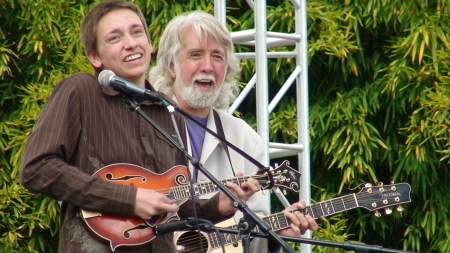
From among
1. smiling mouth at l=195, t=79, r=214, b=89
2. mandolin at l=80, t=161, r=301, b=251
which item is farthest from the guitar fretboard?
smiling mouth at l=195, t=79, r=214, b=89

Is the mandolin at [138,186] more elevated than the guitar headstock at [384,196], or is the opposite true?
the mandolin at [138,186]

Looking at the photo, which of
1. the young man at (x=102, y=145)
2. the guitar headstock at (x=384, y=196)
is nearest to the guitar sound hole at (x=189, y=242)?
the young man at (x=102, y=145)

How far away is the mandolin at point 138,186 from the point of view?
342 cm

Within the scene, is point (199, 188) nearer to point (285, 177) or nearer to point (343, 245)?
point (285, 177)

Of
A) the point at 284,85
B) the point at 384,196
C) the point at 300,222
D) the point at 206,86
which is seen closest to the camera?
the point at 384,196

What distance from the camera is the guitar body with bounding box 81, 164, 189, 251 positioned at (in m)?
3.42

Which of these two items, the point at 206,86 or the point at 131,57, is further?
the point at 206,86

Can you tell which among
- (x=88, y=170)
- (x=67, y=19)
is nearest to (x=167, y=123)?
(x=88, y=170)

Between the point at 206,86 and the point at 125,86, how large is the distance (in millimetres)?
1243

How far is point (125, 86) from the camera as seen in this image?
3213 millimetres

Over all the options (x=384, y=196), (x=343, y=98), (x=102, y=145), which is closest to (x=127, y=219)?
(x=102, y=145)

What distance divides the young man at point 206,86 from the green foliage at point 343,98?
6.70 ft

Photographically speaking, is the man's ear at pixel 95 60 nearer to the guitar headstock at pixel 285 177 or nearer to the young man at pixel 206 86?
the young man at pixel 206 86

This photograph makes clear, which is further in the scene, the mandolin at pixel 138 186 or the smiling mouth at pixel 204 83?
the smiling mouth at pixel 204 83
